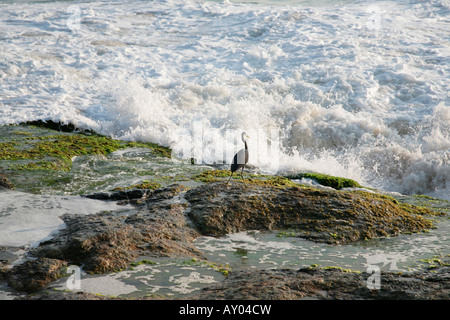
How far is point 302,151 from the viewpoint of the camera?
10.9 m

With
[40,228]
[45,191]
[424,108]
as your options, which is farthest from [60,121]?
[424,108]

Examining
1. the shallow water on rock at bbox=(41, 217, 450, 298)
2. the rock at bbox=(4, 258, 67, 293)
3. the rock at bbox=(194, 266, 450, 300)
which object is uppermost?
the rock at bbox=(4, 258, 67, 293)

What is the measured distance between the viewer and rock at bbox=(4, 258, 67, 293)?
10.9 ft

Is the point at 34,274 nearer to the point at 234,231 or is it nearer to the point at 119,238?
the point at 119,238

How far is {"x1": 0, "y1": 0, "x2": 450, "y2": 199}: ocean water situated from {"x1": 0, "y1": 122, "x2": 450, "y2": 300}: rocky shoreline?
341cm

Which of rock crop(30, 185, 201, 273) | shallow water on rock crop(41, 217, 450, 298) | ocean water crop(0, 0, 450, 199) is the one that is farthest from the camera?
ocean water crop(0, 0, 450, 199)

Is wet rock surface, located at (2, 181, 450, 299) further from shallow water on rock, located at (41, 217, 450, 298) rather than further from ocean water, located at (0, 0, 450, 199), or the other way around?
ocean water, located at (0, 0, 450, 199)

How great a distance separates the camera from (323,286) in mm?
3340

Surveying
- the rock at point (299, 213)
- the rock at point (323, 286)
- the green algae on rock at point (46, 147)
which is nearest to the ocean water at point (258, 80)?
the green algae on rock at point (46, 147)

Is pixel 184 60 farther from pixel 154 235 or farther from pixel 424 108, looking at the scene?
pixel 154 235

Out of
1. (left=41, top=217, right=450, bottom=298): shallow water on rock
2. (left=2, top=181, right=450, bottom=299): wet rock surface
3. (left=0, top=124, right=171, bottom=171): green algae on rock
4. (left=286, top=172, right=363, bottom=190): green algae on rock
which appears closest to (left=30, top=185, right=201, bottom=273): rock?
(left=2, top=181, right=450, bottom=299): wet rock surface

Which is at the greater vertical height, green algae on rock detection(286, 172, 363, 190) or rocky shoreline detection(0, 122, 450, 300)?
rocky shoreline detection(0, 122, 450, 300)

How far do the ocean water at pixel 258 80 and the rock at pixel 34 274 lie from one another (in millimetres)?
5471
